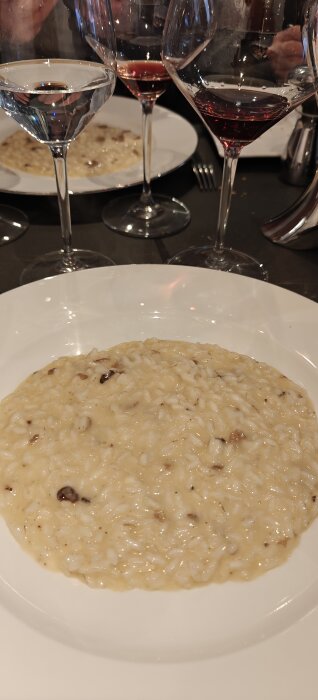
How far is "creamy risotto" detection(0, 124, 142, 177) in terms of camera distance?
1882mm

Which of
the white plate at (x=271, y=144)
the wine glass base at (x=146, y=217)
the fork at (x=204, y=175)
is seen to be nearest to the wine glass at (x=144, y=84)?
the wine glass base at (x=146, y=217)

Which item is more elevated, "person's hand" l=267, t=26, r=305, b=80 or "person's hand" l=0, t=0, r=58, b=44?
"person's hand" l=0, t=0, r=58, b=44

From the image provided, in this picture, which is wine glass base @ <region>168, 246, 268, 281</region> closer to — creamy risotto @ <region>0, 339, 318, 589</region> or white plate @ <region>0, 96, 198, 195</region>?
white plate @ <region>0, 96, 198, 195</region>

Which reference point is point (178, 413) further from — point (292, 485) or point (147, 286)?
point (147, 286)

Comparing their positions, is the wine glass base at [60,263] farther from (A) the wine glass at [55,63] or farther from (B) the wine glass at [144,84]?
(A) the wine glass at [55,63]

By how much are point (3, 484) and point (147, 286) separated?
570 millimetres

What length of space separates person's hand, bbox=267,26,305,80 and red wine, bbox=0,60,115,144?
37cm

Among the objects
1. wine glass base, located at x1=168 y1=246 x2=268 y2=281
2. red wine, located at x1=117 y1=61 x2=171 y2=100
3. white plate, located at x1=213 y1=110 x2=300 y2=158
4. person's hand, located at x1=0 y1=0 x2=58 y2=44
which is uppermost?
person's hand, located at x1=0 y1=0 x2=58 y2=44

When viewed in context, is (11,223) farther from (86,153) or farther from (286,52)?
(286,52)

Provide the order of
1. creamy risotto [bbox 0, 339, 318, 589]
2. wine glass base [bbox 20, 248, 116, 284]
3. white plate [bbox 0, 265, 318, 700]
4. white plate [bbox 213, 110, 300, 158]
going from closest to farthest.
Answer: white plate [bbox 0, 265, 318, 700] < creamy risotto [bbox 0, 339, 318, 589] < wine glass base [bbox 20, 248, 116, 284] < white plate [bbox 213, 110, 300, 158]

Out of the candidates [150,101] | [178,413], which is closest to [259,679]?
[178,413]

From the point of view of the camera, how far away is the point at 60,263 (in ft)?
5.25

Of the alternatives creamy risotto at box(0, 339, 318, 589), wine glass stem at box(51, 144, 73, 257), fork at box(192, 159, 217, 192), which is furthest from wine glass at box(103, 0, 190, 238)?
creamy risotto at box(0, 339, 318, 589)

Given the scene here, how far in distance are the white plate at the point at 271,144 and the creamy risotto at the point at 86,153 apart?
316 millimetres
